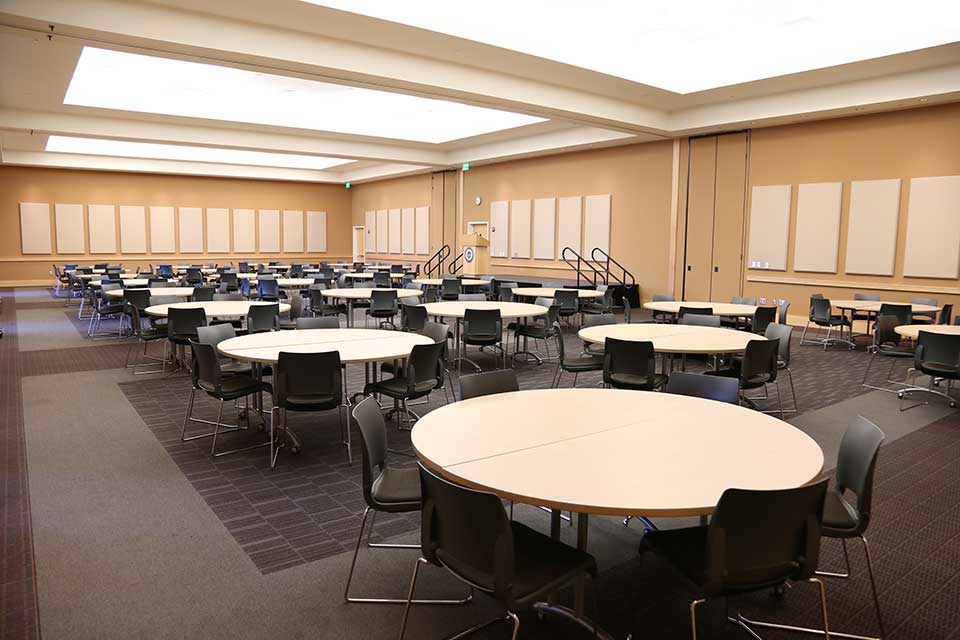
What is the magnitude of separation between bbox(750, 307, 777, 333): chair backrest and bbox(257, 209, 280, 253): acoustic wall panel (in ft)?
67.2

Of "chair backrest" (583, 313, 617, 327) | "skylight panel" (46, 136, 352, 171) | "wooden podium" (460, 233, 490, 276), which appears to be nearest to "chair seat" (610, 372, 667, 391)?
"chair backrest" (583, 313, 617, 327)

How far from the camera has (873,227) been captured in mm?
11297

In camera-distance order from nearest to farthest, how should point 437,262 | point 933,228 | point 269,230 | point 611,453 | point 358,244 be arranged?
1. point 611,453
2. point 933,228
3. point 437,262
4. point 269,230
5. point 358,244

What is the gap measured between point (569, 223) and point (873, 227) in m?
7.15

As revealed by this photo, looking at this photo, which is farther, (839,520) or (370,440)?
(370,440)

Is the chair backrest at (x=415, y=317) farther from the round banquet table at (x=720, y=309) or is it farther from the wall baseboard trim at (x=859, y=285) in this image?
the wall baseboard trim at (x=859, y=285)

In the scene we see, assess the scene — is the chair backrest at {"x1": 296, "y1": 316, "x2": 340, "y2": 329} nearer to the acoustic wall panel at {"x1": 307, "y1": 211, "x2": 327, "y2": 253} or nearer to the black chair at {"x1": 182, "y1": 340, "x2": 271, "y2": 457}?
the black chair at {"x1": 182, "y1": 340, "x2": 271, "y2": 457}

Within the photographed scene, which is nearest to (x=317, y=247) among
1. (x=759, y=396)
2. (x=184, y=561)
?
(x=759, y=396)

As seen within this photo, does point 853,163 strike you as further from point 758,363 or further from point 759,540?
point 759,540

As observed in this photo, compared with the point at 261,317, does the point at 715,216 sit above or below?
above

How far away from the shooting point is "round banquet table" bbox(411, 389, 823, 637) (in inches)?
82.8

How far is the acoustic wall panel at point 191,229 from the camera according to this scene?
74.7 feet

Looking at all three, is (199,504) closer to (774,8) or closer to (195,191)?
(774,8)

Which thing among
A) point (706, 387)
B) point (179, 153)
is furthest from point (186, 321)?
point (179, 153)
